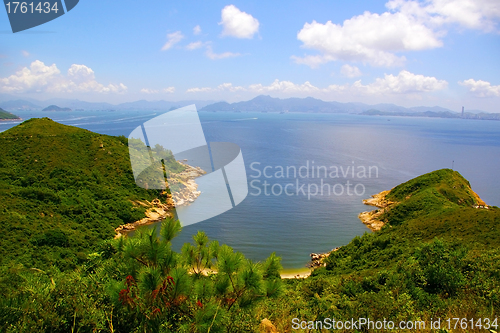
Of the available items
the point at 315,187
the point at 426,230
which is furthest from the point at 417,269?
the point at 315,187

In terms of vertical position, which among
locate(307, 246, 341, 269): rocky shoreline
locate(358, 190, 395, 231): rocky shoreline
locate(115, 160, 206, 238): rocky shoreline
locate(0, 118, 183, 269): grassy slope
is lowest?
locate(307, 246, 341, 269): rocky shoreline

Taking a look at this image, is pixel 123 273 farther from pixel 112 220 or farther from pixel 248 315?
pixel 112 220

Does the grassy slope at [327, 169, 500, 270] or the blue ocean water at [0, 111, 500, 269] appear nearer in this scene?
the grassy slope at [327, 169, 500, 270]

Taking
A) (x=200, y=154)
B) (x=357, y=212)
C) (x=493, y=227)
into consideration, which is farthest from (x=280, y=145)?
(x=493, y=227)

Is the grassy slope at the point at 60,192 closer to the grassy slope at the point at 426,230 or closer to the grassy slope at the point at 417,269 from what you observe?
the grassy slope at the point at 417,269

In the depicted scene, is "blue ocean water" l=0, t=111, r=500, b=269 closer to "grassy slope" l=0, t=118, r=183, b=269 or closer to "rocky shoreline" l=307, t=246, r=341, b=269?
"rocky shoreline" l=307, t=246, r=341, b=269

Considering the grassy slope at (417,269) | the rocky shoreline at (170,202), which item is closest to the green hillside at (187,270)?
the grassy slope at (417,269)

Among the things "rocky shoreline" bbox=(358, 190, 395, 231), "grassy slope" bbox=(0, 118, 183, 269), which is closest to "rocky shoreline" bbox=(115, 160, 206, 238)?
"grassy slope" bbox=(0, 118, 183, 269)
